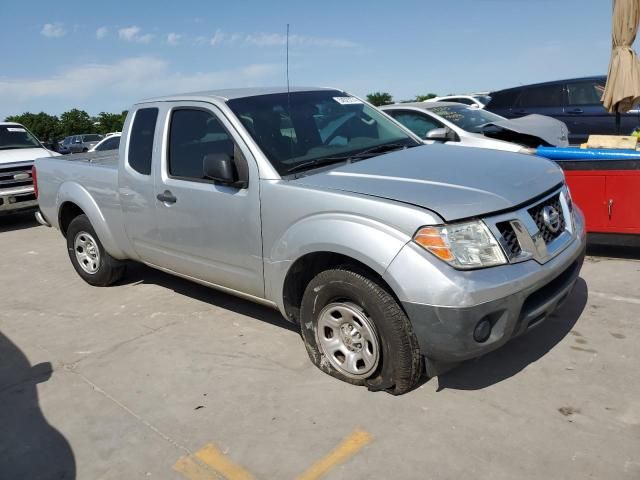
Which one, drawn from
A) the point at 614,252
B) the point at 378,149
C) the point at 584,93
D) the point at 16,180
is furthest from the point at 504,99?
the point at 16,180

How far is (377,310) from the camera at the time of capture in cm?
311

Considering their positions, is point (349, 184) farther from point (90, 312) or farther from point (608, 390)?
point (90, 312)

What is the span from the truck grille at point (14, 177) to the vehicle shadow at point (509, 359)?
8719mm

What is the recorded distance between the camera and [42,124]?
5494 cm

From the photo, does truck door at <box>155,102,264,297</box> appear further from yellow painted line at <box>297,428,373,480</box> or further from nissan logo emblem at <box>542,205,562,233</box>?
nissan logo emblem at <box>542,205,562,233</box>

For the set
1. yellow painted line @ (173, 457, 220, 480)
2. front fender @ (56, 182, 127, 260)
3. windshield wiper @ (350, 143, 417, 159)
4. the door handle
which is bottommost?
yellow painted line @ (173, 457, 220, 480)

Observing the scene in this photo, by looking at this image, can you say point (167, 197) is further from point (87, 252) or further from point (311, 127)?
point (87, 252)

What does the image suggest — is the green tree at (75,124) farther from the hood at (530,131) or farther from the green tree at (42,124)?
the hood at (530,131)

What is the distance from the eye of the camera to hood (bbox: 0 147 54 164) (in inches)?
391

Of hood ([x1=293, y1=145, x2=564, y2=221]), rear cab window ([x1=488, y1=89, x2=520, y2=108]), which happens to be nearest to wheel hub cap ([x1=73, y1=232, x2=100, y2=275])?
hood ([x1=293, y1=145, x2=564, y2=221])

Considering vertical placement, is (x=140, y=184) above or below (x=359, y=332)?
above

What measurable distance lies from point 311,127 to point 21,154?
8123 millimetres

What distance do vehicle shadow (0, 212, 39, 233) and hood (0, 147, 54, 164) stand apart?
3.15 feet

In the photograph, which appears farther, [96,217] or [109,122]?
[109,122]
